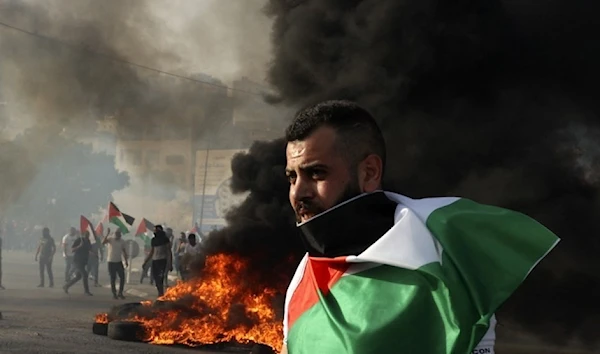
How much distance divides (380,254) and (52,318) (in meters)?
11.3

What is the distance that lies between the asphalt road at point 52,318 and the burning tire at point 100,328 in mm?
88

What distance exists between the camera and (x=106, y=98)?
714 inches

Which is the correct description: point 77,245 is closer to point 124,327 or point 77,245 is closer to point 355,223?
point 124,327

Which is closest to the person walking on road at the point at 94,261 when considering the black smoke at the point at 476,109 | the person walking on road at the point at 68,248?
the person walking on road at the point at 68,248

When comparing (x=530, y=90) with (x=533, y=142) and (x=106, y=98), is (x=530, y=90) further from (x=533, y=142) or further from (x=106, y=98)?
(x=106, y=98)

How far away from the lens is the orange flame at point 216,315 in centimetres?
964

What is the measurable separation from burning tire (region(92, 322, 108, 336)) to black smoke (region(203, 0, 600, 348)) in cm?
191

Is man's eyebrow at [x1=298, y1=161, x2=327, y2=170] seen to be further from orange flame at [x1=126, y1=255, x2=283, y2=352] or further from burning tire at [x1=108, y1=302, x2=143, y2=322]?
burning tire at [x1=108, y1=302, x2=143, y2=322]

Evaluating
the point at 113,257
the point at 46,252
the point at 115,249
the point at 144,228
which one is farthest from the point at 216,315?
the point at 144,228

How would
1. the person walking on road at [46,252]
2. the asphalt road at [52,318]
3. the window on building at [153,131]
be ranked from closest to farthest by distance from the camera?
the asphalt road at [52,318] → the person walking on road at [46,252] → the window on building at [153,131]

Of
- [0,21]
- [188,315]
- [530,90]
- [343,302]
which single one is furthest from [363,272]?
[0,21]

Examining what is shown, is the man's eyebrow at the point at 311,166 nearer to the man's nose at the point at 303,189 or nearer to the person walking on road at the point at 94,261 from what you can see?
the man's nose at the point at 303,189

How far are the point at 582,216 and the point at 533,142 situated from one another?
1335 millimetres

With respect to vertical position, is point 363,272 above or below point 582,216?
below
